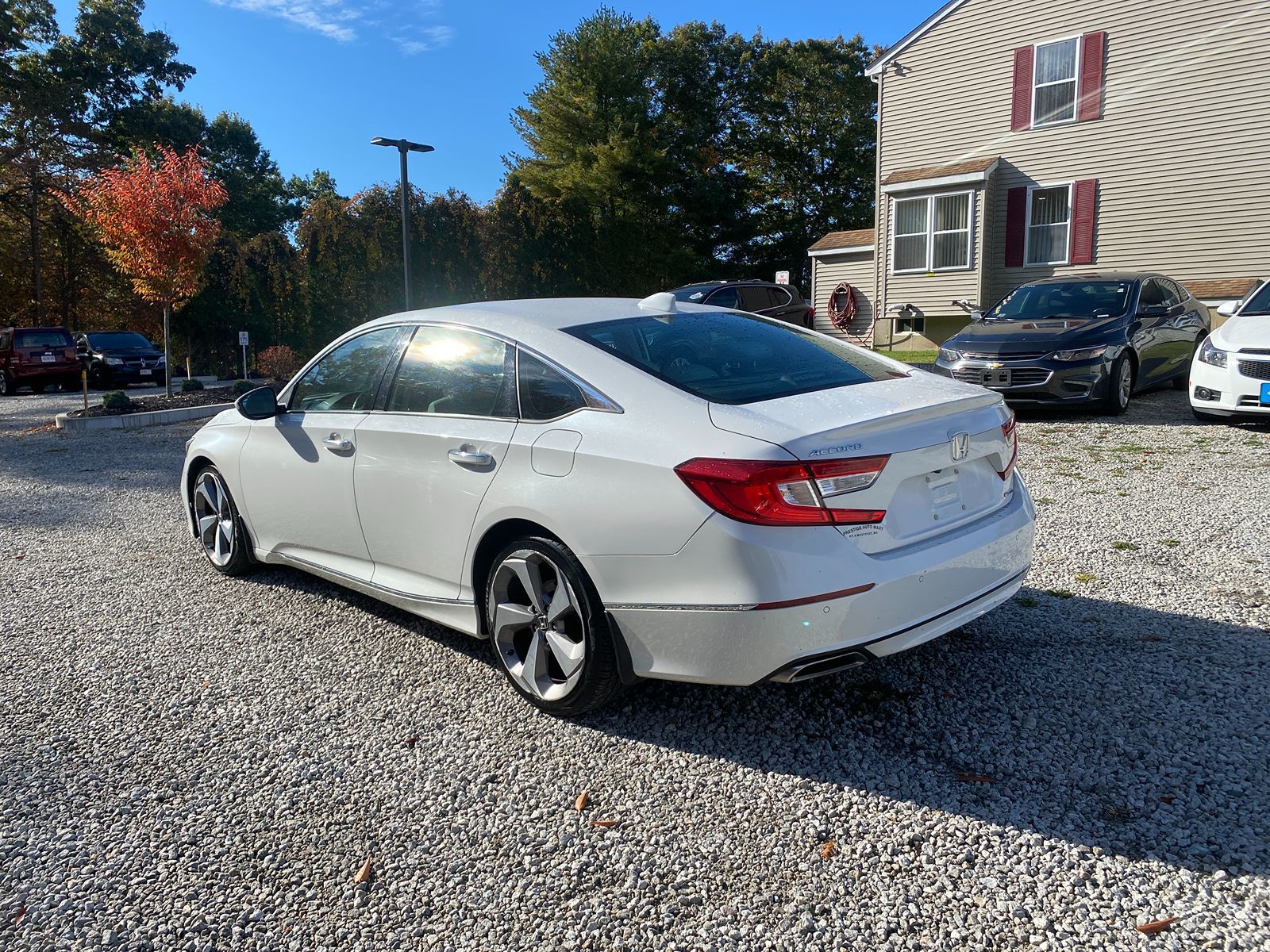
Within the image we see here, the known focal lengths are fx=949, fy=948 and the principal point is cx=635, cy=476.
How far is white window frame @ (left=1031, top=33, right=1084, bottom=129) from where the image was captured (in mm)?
18984

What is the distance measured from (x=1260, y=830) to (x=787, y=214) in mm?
43404

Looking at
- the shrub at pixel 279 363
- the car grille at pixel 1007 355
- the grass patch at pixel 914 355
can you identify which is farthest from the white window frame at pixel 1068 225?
the shrub at pixel 279 363

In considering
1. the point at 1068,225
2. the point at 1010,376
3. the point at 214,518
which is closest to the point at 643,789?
the point at 214,518

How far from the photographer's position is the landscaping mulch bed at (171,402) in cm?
1493

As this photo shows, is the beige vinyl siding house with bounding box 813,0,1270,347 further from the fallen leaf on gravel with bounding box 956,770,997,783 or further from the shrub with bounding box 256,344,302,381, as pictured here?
the fallen leaf on gravel with bounding box 956,770,997,783

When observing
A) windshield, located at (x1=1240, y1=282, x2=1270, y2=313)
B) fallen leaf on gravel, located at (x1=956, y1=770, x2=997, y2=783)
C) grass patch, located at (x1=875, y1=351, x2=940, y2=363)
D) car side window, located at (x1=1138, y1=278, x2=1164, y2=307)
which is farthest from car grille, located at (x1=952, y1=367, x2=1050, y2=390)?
fallen leaf on gravel, located at (x1=956, y1=770, x2=997, y2=783)

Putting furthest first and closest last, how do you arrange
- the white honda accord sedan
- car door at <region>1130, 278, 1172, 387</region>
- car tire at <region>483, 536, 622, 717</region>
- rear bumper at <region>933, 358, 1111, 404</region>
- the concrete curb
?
the concrete curb → car door at <region>1130, 278, 1172, 387</region> → rear bumper at <region>933, 358, 1111, 404</region> → car tire at <region>483, 536, 622, 717</region> → the white honda accord sedan

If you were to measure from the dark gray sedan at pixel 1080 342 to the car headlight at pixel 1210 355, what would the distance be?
0.88m

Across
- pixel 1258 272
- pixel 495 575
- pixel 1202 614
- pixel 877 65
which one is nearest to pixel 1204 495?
pixel 1202 614

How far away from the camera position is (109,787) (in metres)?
3.14

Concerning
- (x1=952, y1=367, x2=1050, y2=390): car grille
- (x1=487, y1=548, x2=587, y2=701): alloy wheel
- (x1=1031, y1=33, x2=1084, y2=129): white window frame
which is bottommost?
(x1=487, y1=548, x2=587, y2=701): alloy wheel

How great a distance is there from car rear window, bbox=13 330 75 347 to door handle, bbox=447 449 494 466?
76.2 feet

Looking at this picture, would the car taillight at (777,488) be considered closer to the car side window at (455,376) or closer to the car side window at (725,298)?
the car side window at (455,376)

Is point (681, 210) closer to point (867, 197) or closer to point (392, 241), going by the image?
point (867, 197)
